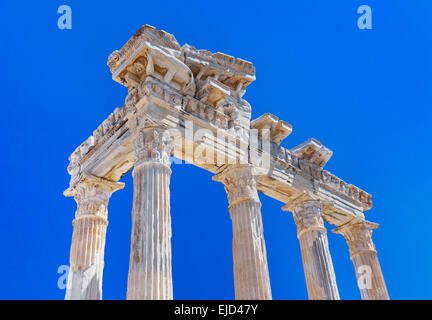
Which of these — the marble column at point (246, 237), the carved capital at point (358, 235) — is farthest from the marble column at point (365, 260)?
the marble column at point (246, 237)

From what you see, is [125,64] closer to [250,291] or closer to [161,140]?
[161,140]

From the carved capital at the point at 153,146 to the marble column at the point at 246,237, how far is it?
3791mm

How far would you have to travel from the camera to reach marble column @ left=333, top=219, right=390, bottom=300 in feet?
83.7

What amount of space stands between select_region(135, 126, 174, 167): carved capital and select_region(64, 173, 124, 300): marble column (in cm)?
430

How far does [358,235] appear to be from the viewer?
88.0 ft

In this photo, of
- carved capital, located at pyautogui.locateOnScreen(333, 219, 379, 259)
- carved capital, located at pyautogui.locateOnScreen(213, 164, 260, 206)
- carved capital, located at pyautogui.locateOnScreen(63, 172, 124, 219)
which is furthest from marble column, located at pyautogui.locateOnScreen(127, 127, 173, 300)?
carved capital, located at pyautogui.locateOnScreen(333, 219, 379, 259)

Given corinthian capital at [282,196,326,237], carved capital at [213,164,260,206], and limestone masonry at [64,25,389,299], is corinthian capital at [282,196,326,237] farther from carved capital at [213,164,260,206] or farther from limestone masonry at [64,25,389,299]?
carved capital at [213,164,260,206]

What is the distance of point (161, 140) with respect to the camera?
17953 mm

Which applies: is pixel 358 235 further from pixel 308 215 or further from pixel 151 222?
pixel 151 222

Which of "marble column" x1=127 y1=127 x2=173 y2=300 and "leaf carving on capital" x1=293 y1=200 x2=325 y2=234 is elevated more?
"leaf carving on capital" x1=293 y1=200 x2=325 y2=234

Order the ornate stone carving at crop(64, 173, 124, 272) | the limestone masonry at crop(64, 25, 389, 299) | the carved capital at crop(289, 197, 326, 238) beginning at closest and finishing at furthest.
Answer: the limestone masonry at crop(64, 25, 389, 299) < the ornate stone carving at crop(64, 173, 124, 272) < the carved capital at crop(289, 197, 326, 238)

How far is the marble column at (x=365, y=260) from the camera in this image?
1005 inches
